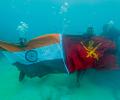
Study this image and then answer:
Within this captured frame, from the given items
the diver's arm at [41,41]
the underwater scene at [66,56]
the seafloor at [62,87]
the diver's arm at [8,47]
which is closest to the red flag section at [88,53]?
the underwater scene at [66,56]

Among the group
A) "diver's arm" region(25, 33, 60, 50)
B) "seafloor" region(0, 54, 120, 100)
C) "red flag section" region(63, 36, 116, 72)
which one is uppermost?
"diver's arm" region(25, 33, 60, 50)

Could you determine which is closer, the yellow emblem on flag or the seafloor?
the yellow emblem on flag

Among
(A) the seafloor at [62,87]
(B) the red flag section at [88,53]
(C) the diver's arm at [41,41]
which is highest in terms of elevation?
(C) the diver's arm at [41,41]

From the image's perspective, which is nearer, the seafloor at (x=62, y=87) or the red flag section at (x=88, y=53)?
the red flag section at (x=88, y=53)

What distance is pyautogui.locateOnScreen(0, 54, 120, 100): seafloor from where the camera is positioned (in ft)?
13.3

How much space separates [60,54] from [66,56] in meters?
0.11

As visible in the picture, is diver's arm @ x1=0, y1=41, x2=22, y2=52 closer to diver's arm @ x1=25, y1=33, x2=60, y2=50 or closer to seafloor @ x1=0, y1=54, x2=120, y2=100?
diver's arm @ x1=25, y1=33, x2=60, y2=50

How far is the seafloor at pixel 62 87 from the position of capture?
406cm

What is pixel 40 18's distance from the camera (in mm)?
5387

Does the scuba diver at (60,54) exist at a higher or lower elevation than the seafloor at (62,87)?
higher

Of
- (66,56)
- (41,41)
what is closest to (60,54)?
(66,56)

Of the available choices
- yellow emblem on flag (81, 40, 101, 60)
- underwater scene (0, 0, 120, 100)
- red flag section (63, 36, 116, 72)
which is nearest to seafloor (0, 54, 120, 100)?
underwater scene (0, 0, 120, 100)

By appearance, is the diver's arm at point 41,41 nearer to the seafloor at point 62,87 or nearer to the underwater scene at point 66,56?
the underwater scene at point 66,56

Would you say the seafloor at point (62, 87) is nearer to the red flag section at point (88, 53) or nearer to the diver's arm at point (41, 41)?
A: the red flag section at point (88, 53)
